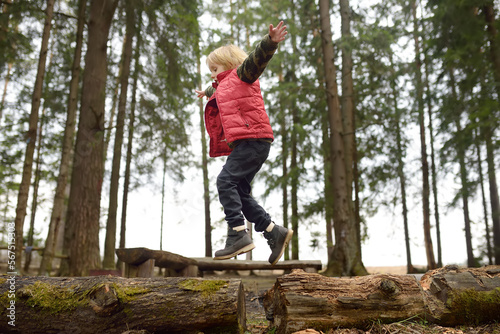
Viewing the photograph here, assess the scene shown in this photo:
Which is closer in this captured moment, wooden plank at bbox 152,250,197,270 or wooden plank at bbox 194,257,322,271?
wooden plank at bbox 152,250,197,270

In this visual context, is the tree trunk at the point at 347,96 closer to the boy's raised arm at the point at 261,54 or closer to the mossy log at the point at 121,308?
the boy's raised arm at the point at 261,54

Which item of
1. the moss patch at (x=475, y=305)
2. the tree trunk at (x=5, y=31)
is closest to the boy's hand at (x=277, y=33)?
the moss patch at (x=475, y=305)

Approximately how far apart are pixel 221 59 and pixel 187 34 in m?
7.57

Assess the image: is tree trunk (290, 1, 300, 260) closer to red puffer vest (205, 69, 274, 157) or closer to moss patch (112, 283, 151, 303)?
red puffer vest (205, 69, 274, 157)

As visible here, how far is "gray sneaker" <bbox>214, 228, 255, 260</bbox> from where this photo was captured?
3.77 metres

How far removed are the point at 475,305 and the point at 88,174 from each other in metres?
7.72

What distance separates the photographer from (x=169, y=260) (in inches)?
244

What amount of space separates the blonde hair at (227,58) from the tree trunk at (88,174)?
222 inches

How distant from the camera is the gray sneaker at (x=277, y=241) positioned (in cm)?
395

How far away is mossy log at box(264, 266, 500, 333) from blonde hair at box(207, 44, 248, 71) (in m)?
2.23

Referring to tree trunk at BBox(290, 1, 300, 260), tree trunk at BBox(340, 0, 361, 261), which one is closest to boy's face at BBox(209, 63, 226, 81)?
tree trunk at BBox(340, 0, 361, 261)

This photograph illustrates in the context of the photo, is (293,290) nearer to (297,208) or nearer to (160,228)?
(297,208)

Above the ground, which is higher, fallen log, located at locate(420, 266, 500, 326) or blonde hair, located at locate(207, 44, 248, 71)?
blonde hair, located at locate(207, 44, 248, 71)

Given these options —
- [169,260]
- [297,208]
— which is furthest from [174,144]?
[169,260]
